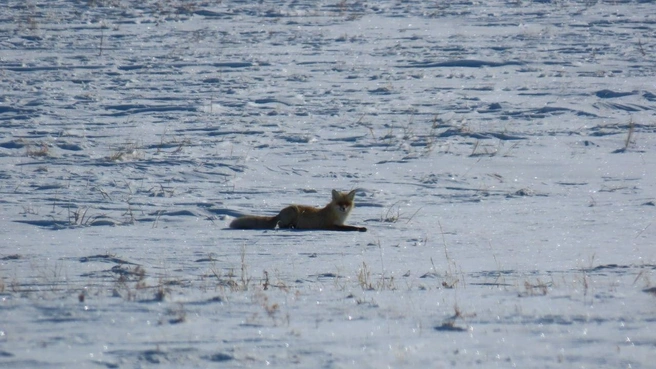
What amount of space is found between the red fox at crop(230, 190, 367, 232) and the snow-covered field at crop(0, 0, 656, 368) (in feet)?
0.59

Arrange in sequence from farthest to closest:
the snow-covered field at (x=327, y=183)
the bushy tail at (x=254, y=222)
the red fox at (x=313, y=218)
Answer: the red fox at (x=313, y=218) → the bushy tail at (x=254, y=222) → the snow-covered field at (x=327, y=183)

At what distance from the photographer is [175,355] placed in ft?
12.6

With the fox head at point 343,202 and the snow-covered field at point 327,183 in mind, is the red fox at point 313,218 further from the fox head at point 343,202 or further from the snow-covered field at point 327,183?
the snow-covered field at point 327,183

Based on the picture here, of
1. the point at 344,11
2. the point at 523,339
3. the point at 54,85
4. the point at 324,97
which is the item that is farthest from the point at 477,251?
the point at 344,11

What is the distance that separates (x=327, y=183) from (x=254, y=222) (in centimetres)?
196

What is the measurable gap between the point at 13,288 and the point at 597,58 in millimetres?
12978

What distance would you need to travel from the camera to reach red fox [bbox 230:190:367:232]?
759 centimetres

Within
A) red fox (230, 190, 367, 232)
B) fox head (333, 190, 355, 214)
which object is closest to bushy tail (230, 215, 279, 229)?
red fox (230, 190, 367, 232)

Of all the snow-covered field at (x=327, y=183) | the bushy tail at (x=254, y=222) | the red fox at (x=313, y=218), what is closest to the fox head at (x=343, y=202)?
the red fox at (x=313, y=218)

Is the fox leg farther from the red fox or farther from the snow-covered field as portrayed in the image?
the snow-covered field

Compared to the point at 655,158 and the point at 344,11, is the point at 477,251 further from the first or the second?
the point at 344,11

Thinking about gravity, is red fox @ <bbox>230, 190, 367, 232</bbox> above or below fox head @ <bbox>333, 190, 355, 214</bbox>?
below

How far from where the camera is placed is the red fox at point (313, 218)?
7.59m

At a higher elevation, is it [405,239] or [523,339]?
[523,339]
